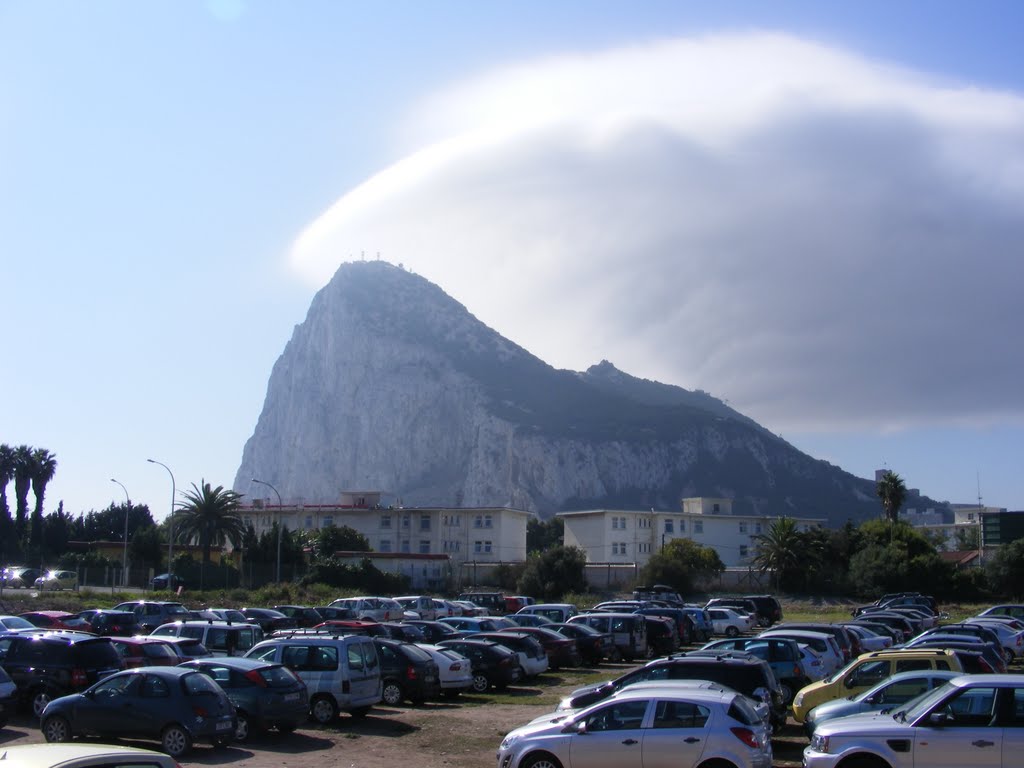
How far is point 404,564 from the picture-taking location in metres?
82.7

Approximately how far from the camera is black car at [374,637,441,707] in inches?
956

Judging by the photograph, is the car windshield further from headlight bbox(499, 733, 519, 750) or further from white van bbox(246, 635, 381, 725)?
white van bbox(246, 635, 381, 725)

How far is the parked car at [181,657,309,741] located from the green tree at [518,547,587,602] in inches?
2251

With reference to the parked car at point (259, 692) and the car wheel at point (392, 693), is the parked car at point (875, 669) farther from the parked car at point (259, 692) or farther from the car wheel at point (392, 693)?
the parked car at point (259, 692)

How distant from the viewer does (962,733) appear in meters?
12.7

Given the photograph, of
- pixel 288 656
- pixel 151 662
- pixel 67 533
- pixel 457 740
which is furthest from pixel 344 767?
pixel 67 533

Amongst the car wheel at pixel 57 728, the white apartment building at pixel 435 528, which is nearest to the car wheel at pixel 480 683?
the car wheel at pixel 57 728

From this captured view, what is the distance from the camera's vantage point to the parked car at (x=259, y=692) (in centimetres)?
1894

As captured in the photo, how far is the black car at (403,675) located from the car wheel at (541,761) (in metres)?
10.7

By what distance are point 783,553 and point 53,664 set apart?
63.2 m

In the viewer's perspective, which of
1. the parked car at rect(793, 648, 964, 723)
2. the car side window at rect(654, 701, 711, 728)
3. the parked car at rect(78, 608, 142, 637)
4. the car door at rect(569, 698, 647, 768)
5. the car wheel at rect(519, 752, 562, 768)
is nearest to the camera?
the car side window at rect(654, 701, 711, 728)

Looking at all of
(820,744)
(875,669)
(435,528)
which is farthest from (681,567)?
(820,744)

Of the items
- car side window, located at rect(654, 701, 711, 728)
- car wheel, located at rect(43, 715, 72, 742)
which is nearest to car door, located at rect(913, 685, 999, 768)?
car side window, located at rect(654, 701, 711, 728)

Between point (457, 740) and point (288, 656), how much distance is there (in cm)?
422
